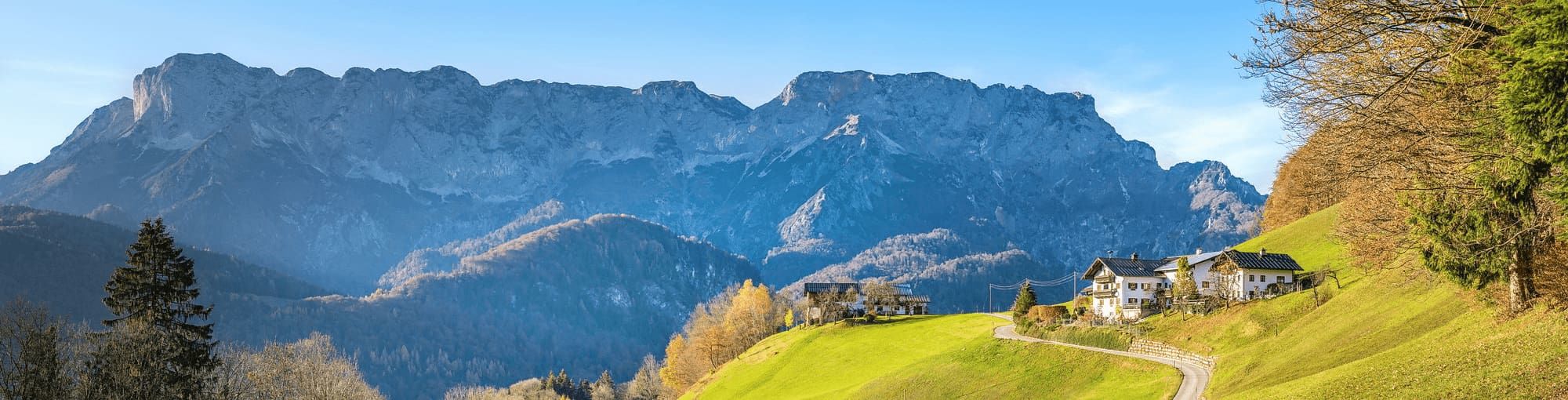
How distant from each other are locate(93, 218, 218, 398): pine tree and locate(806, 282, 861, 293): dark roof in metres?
89.4

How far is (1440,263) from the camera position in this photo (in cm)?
4112

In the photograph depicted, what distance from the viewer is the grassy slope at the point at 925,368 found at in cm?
6638

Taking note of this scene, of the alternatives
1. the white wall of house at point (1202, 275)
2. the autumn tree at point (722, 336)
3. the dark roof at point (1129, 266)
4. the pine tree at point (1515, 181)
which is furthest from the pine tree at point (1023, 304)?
the pine tree at point (1515, 181)

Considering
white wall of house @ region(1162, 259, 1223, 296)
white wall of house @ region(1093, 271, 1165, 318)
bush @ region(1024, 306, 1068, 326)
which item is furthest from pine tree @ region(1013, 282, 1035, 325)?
white wall of house @ region(1162, 259, 1223, 296)

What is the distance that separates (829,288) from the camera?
470 feet

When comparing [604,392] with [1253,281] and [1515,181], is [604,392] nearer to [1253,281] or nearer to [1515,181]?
[1253,281]

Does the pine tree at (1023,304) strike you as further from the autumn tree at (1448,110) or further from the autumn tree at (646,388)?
Result: the autumn tree at (646,388)

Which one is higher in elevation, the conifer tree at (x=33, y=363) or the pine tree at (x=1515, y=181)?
the pine tree at (x=1515, y=181)

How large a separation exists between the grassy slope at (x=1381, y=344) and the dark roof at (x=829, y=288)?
65.9 metres

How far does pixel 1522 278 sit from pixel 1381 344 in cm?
866

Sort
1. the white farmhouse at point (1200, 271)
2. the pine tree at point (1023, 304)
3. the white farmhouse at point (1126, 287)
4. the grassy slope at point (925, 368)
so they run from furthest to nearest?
1. the pine tree at point (1023, 304)
2. the white farmhouse at point (1126, 287)
3. the white farmhouse at point (1200, 271)
4. the grassy slope at point (925, 368)

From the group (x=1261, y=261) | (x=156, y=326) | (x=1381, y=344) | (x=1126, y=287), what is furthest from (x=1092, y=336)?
(x=156, y=326)

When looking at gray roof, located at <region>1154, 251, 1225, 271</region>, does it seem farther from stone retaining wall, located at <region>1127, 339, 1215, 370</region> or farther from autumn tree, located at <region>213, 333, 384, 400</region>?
autumn tree, located at <region>213, 333, 384, 400</region>

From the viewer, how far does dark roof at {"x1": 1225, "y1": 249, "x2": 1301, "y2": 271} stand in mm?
84125
